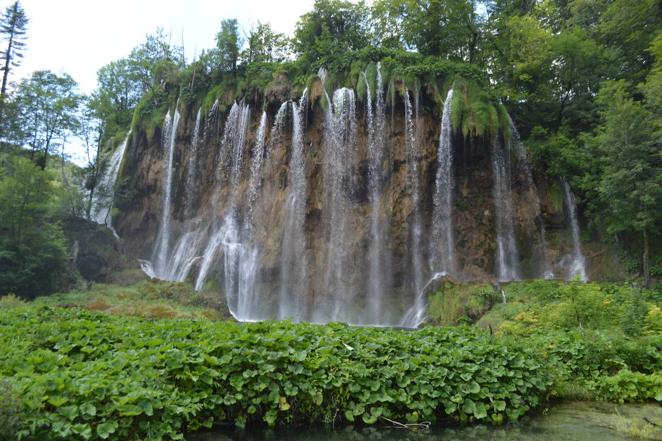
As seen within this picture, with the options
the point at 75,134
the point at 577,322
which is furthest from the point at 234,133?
the point at 577,322

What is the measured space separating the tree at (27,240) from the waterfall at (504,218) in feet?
Result: 71.7

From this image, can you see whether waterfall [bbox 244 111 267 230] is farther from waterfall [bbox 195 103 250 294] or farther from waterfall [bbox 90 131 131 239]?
waterfall [bbox 90 131 131 239]

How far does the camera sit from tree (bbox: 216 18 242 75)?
2970 cm

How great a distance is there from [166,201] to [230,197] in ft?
20.9

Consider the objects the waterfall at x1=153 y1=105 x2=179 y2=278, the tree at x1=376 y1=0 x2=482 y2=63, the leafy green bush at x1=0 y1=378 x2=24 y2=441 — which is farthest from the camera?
the waterfall at x1=153 y1=105 x2=179 y2=278

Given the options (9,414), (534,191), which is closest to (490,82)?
(534,191)

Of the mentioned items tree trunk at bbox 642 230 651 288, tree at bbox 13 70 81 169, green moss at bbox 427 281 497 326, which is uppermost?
tree at bbox 13 70 81 169

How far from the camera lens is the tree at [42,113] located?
31375mm

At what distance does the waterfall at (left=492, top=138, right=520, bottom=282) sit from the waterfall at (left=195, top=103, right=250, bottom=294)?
13317 mm

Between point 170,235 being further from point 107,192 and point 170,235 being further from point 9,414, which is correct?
point 9,414

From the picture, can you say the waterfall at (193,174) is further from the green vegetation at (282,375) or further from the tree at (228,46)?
the green vegetation at (282,375)

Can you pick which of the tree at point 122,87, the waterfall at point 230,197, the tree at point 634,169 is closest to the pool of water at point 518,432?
the tree at point 634,169

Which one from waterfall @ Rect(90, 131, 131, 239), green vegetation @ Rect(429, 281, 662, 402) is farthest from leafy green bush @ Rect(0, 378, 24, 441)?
waterfall @ Rect(90, 131, 131, 239)

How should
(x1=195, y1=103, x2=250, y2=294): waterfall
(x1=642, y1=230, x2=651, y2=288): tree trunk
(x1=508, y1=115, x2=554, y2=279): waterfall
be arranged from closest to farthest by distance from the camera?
(x1=642, y1=230, x2=651, y2=288): tree trunk
(x1=508, y1=115, x2=554, y2=279): waterfall
(x1=195, y1=103, x2=250, y2=294): waterfall
